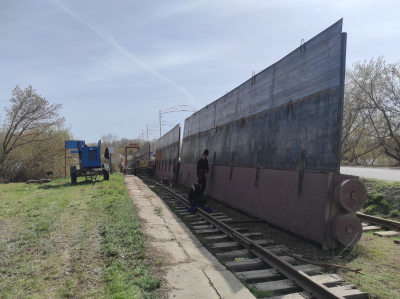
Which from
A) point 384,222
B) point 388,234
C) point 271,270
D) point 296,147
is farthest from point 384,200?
point 271,270

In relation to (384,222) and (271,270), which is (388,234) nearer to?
(384,222)

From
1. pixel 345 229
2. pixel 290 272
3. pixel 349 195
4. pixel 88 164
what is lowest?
pixel 290 272

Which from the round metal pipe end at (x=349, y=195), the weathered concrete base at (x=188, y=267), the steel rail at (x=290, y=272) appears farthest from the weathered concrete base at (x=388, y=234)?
the weathered concrete base at (x=188, y=267)

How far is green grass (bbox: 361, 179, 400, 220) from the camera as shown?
7859mm

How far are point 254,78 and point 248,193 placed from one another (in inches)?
147

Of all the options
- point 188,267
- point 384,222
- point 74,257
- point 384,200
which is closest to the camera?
point 188,267

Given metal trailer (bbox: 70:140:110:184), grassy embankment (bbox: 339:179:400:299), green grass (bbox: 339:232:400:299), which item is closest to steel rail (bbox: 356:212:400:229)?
grassy embankment (bbox: 339:179:400:299)

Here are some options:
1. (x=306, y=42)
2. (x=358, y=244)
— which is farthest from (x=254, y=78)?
(x=358, y=244)

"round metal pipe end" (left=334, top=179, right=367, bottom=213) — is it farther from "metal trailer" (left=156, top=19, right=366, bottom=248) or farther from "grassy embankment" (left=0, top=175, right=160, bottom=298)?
"grassy embankment" (left=0, top=175, right=160, bottom=298)

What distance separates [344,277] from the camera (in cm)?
390

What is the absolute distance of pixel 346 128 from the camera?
80.6ft

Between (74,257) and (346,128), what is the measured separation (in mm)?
25147

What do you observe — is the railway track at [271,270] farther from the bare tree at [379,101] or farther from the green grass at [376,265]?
the bare tree at [379,101]

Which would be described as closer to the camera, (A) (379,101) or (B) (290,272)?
Result: (B) (290,272)
